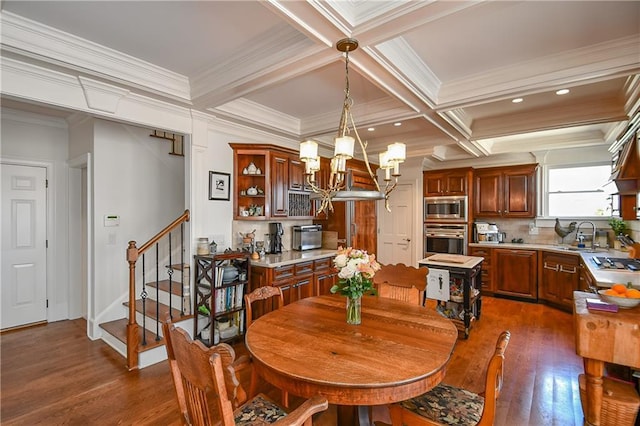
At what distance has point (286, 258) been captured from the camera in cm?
371

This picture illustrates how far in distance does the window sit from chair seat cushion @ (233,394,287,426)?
580 centimetres

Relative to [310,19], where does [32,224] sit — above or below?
below

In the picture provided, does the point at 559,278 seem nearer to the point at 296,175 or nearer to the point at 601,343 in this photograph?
the point at 601,343

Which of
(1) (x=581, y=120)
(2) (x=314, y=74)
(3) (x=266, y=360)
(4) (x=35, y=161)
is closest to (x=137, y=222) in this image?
(4) (x=35, y=161)

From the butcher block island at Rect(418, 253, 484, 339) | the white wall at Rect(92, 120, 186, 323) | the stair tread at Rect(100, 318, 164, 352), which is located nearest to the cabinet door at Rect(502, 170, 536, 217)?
the butcher block island at Rect(418, 253, 484, 339)

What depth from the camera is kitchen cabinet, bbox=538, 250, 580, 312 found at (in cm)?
439

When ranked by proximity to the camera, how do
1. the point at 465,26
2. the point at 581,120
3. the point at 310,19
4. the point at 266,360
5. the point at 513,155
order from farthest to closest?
the point at 513,155
the point at 581,120
the point at 465,26
the point at 310,19
the point at 266,360

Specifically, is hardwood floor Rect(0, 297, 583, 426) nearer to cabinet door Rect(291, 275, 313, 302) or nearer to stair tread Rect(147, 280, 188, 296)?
stair tread Rect(147, 280, 188, 296)

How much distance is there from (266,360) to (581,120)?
426 centimetres

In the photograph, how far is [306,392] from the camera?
1295mm

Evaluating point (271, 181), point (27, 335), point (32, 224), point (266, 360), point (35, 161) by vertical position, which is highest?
point (35, 161)

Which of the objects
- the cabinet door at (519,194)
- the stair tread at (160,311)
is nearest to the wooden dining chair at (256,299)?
the stair tread at (160,311)

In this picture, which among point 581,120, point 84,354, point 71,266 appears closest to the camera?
point 84,354

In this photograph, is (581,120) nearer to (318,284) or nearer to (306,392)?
(318,284)
